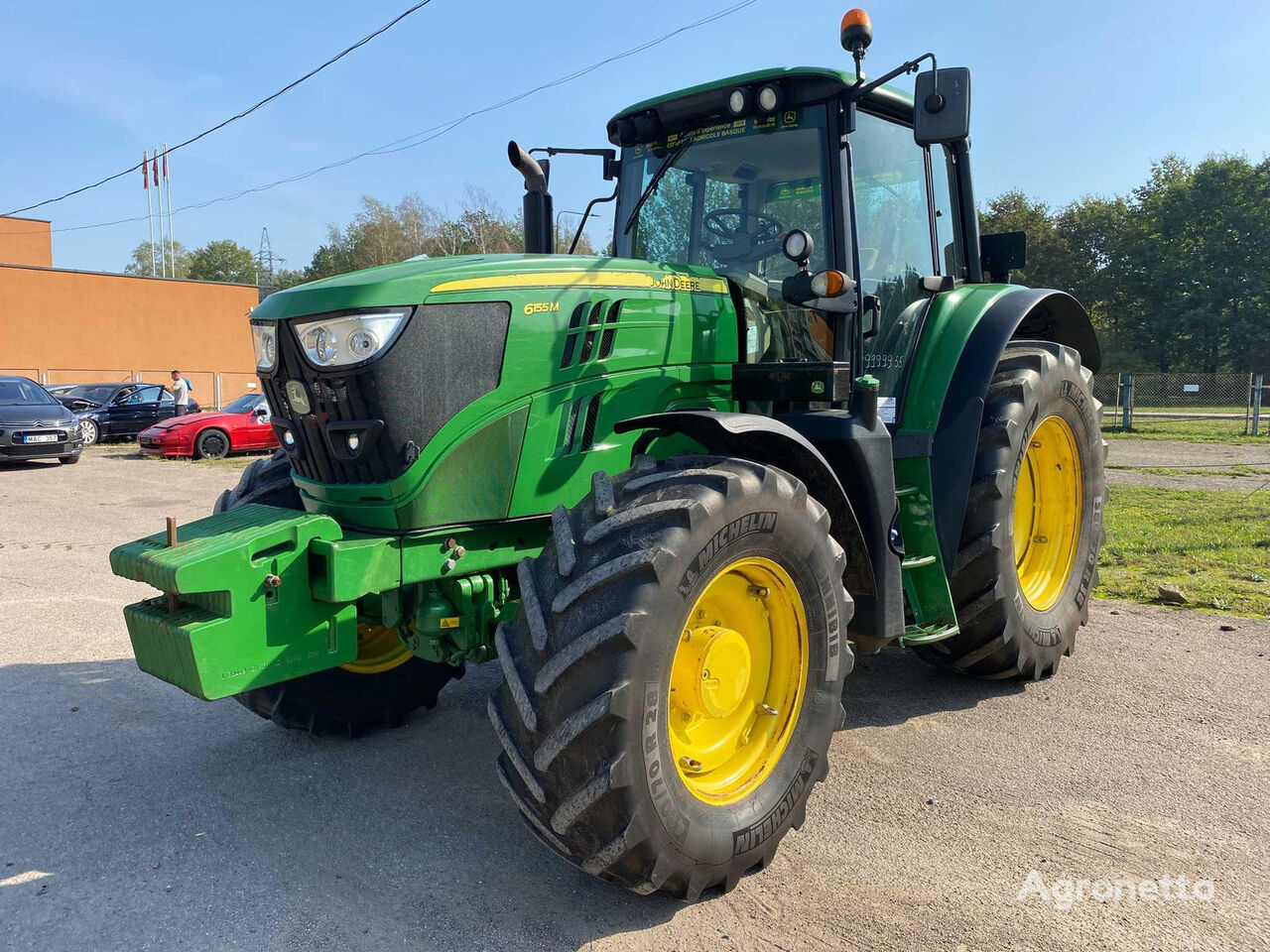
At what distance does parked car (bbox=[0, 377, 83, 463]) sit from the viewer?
15.1 metres

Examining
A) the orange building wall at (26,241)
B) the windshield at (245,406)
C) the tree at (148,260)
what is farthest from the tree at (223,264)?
the windshield at (245,406)

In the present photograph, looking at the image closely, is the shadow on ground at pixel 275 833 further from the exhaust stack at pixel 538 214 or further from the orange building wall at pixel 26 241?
the orange building wall at pixel 26 241

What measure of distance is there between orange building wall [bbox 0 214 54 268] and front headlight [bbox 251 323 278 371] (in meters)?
53.1

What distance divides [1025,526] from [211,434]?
15748 millimetres

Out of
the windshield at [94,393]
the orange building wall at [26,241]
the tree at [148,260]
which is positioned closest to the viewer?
the windshield at [94,393]

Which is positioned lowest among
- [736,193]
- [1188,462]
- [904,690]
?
[904,690]

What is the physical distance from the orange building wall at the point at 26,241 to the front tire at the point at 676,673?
178 feet

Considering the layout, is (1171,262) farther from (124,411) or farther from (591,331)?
(591,331)

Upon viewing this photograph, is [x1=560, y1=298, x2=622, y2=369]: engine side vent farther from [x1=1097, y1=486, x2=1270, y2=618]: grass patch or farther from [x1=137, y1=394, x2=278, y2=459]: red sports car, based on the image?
[x1=137, y1=394, x2=278, y2=459]: red sports car

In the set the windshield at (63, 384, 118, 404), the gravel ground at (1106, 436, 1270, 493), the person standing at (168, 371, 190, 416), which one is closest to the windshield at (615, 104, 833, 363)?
the gravel ground at (1106, 436, 1270, 493)

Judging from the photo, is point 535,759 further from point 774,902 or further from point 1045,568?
point 1045,568

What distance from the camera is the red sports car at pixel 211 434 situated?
1686 cm

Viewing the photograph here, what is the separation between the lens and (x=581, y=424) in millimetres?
3229

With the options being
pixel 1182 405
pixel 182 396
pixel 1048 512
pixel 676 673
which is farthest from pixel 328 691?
pixel 1182 405
